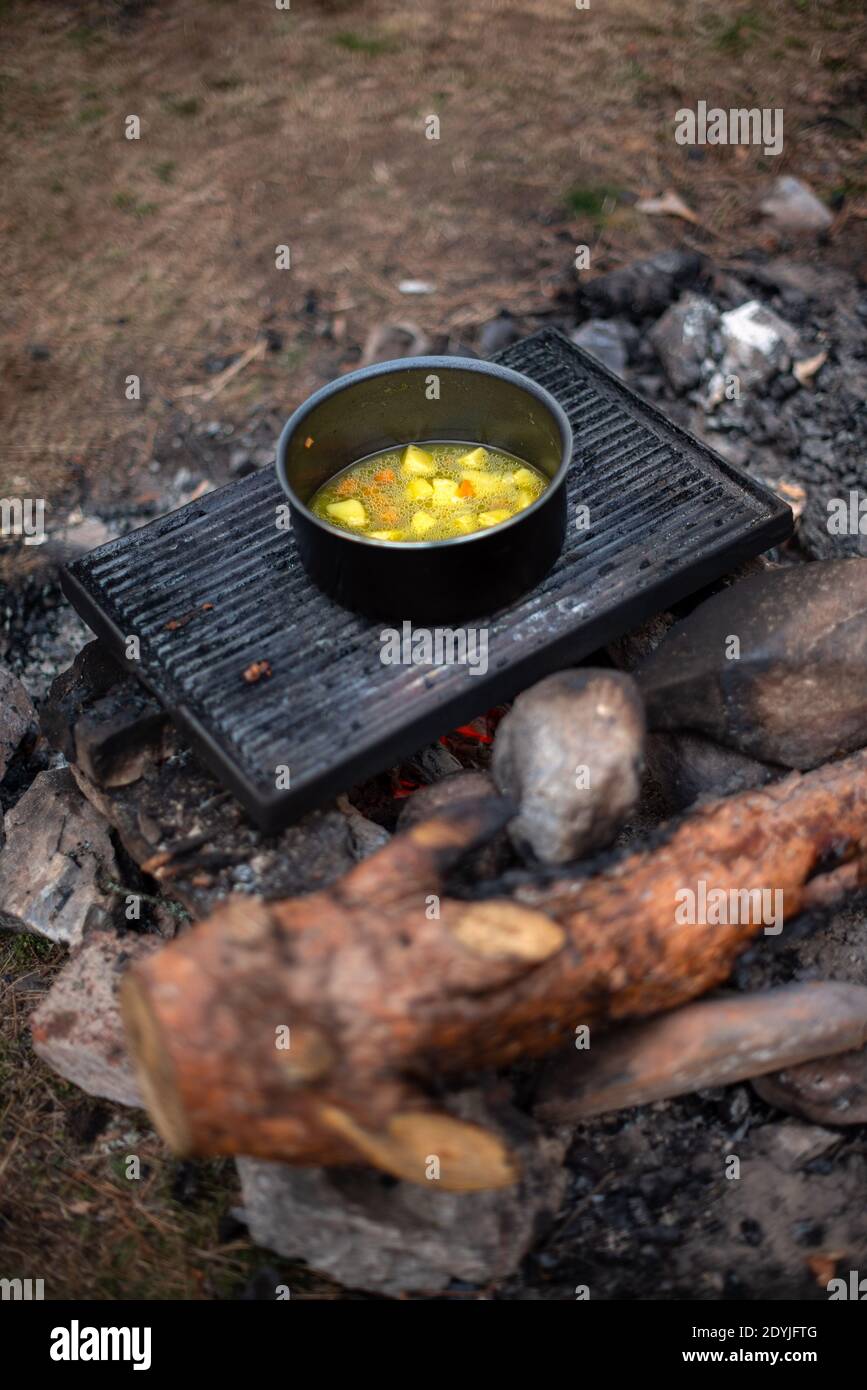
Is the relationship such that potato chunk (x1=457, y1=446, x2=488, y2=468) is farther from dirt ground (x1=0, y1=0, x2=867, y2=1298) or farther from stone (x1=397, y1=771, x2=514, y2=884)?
dirt ground (x1=0, y1=0, x2=867, y2=1298)

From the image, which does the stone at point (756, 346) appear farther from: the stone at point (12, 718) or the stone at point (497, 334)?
the stone at point (12, 718)

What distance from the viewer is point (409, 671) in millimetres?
3092

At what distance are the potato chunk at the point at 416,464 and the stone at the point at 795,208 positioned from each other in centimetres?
289

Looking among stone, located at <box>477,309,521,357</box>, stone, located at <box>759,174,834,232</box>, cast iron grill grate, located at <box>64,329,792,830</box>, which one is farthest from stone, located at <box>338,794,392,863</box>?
stone, located at <box>759,174,834,232</box>

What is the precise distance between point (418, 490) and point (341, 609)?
437mm

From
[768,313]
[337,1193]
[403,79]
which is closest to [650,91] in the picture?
[403,79]

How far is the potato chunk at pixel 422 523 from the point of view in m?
3.28

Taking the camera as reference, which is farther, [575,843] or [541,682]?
[541,682]

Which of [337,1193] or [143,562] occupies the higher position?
[143,562]

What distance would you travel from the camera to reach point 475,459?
3506mm

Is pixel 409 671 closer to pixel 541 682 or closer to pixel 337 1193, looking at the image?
pixel 541 682

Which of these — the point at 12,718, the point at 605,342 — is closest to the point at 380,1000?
the point at 12,718

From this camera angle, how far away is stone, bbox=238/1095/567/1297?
2697 mm
